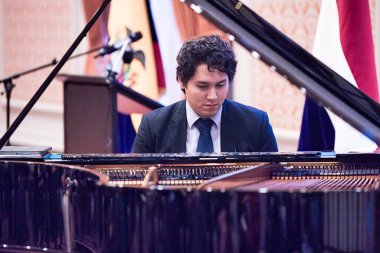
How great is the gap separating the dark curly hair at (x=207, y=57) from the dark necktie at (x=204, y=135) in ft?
0.57

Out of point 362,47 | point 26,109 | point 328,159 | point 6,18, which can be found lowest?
point 328,159

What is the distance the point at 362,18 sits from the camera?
13.3ft

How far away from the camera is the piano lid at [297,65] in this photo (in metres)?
2.51

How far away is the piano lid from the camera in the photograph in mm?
2512

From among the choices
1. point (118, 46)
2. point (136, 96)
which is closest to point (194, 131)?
point (136, 96)

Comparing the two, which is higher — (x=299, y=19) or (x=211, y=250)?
(x=299, y=19)

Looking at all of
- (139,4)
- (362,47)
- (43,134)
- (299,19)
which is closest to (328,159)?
(362,47)

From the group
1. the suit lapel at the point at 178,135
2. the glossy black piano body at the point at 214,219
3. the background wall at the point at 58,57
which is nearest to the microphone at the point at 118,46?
the background wall at the point at 58,57

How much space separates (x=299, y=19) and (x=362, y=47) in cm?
104

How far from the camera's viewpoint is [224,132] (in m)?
3.38

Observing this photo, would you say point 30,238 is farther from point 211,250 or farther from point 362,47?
point 362,47

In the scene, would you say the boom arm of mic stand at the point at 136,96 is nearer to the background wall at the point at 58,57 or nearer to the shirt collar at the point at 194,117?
the background wall at the point at 58,57

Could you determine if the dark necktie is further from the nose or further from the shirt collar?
the nose

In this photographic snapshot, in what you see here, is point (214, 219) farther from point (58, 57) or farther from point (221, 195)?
point (58, 57)
